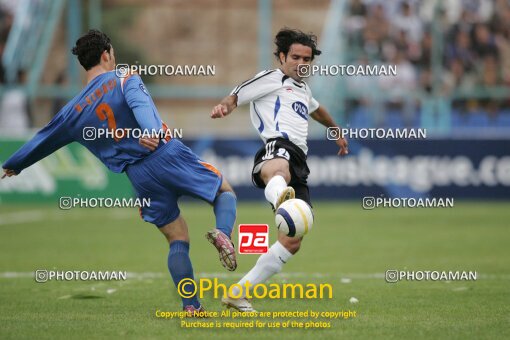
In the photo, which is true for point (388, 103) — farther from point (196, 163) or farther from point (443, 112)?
point (196, 163)

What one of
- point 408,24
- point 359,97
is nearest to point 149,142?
point 359,97

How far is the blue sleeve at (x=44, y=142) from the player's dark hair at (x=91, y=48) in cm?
41

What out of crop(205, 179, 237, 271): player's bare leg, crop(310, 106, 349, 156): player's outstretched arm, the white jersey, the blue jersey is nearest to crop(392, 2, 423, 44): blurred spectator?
crop(310, 106, 349, 156): player's outstretched arm

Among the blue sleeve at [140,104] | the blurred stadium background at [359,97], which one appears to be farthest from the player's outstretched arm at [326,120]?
the blurred stadium background at [359,97]

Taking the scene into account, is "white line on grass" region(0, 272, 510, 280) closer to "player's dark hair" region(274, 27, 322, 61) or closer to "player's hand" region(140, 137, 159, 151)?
"player's dark hair" region(274, 27, 322, 61)

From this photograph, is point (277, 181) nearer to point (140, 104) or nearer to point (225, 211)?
point (225, 211)

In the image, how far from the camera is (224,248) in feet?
20.8

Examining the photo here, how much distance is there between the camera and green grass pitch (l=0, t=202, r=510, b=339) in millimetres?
6516

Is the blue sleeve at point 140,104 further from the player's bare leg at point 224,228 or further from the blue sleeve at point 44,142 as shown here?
the player's bare leg at point 224,228

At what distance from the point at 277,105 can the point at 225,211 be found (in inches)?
51.9

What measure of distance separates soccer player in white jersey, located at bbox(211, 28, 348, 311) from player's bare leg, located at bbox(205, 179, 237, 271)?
550mm

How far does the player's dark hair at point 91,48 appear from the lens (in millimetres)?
6891

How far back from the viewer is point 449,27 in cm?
2123

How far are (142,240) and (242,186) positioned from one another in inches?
257
